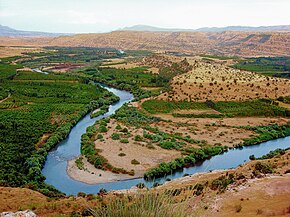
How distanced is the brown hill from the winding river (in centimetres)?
10299

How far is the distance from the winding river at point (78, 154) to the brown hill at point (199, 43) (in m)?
103

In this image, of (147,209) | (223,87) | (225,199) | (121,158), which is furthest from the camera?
(223,87)

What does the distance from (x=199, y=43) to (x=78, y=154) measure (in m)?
156

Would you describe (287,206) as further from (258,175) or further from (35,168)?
(35,168)

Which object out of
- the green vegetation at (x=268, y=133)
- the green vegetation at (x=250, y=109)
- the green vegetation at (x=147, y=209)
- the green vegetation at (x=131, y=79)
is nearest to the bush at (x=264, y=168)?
the green vegetation at (x=268, y=133)

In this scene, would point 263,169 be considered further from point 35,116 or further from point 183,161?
point 35,116

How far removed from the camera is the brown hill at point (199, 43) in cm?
13225

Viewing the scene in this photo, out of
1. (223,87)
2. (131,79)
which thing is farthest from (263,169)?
(131,79)

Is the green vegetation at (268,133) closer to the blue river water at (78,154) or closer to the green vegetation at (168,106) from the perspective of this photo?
the blue river water at (78,154)

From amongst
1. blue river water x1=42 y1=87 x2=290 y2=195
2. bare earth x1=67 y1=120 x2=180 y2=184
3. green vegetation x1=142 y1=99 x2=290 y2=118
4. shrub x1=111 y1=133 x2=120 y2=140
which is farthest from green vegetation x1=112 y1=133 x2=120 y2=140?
green vegetation x1=142 y1=99 x2=290 y2=118

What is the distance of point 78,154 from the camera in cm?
2995

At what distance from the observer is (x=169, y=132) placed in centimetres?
3512

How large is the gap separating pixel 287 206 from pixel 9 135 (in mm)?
29719

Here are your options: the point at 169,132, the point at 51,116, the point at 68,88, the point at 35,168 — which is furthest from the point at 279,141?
the point at 68,88
